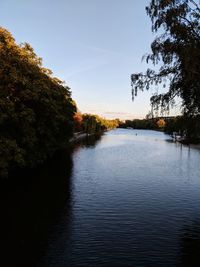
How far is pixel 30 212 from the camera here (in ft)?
90.7

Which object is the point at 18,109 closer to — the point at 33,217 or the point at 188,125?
the point at 33,217

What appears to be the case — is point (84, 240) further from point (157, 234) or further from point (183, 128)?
point (183, 128)

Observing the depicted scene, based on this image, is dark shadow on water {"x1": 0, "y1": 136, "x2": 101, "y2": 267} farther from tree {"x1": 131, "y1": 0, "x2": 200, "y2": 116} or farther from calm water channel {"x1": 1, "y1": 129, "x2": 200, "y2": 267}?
tree {"x1": 131, "y1": 0, "x2": 200, "y2": 116}

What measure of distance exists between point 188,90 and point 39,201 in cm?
1881

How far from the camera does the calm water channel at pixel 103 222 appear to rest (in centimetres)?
1919

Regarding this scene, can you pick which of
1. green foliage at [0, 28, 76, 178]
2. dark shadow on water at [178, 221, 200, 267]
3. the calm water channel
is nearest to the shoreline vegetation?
green foliage at [0, 28, 76, 178]

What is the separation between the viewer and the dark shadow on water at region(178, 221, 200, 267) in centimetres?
1895

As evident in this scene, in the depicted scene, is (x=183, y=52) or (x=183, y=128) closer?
(x=183, y=52)

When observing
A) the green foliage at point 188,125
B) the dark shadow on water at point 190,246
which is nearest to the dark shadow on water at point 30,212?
Answer: the dark shadow on water at point 190,246

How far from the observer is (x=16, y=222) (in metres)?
24.8

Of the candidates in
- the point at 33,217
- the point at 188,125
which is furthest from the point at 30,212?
the point at 188,125

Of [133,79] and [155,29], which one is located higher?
[155,29]

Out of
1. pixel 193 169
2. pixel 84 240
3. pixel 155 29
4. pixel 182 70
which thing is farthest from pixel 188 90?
pixel 193 169

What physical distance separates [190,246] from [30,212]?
1395 centimetres
